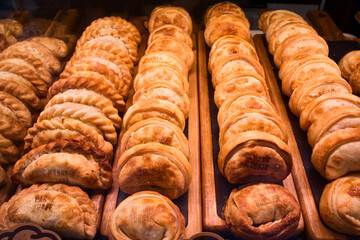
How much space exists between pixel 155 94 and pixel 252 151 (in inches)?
44.7

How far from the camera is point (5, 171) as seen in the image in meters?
2.99

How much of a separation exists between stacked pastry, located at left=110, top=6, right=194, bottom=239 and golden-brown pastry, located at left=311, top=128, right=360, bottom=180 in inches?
45.8

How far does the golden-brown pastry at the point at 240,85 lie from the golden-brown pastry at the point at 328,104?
0.50m

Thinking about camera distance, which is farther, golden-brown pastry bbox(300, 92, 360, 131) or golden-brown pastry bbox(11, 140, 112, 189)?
golden-brown pastry bbox(300, 92, 360, 131)

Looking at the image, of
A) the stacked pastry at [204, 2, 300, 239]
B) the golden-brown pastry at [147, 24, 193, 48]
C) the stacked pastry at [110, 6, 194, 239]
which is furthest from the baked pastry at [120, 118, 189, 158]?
the golden-brown pastry at [147, 24, 193, 48]

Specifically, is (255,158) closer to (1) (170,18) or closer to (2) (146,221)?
(2) (146,221)

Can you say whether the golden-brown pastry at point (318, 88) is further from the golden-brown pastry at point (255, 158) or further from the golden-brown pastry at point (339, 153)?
the golden-brown pastry at point (255, 158)

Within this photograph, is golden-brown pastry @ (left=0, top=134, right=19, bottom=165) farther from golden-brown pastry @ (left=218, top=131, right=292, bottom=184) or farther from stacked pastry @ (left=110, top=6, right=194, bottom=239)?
golden-brown pastry @ (left=218, top=131, right=292, bottom=184)

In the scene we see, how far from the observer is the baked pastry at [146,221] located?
229 cm

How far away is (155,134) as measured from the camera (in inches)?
109

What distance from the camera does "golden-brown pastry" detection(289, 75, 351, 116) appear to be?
330 centimetres

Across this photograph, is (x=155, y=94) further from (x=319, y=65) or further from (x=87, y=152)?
(x=319, y=65)

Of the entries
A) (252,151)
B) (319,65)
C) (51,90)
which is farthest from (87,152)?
(319,65)

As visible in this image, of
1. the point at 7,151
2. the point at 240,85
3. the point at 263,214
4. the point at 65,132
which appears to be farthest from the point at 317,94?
the point at 7,151
